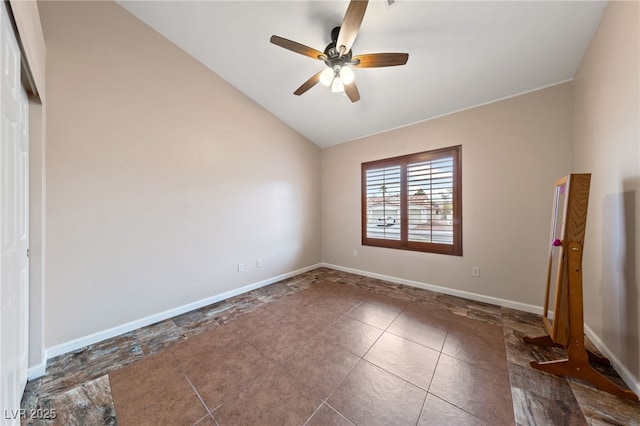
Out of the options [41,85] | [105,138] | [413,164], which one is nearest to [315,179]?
[413,164]

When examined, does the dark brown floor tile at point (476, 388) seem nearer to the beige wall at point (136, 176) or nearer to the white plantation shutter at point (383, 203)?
the white plantation shutter at point (383, 203)

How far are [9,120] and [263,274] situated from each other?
9.84 feet

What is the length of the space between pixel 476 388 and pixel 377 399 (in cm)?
74

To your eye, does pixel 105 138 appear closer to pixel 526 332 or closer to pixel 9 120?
pixel 9 120

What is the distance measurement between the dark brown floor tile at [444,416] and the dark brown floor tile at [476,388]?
1.7 inches

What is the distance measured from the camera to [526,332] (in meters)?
2.19

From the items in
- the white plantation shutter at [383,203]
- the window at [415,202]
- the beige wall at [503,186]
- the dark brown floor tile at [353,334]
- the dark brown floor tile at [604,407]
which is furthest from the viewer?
the white plantation shutter at [383,203]

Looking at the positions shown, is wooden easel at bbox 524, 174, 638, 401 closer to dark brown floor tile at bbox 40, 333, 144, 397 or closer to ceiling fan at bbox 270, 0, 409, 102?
ceiling fan at bbox 270, 0, 409, 102

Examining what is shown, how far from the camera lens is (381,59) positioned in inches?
74.2

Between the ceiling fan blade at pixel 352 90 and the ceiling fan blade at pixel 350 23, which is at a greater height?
the ceiling fan blade at pixel 350 23

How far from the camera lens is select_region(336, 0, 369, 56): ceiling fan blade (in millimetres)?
1417

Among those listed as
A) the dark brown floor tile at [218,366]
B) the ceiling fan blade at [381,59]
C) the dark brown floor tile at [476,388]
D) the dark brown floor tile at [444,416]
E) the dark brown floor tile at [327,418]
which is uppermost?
the ceiling fan blade at [381,59]

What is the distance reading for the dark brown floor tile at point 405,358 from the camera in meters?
1.65

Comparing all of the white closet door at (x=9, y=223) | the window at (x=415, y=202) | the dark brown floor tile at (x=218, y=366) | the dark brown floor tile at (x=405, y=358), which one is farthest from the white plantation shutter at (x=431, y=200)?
the white closet door at (x=9, y=223)
